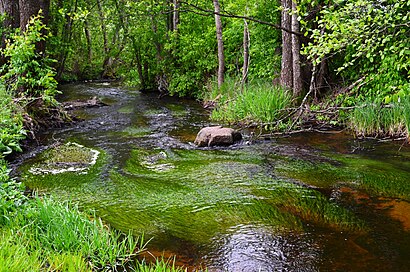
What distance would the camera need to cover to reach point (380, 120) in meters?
8.52

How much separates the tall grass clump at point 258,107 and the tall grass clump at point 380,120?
1688mm

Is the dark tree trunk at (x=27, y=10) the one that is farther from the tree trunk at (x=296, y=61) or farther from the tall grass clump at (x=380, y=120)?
the tall grass clump at (x=380, y=120)

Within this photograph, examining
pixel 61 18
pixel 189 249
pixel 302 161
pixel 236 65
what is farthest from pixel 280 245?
pixel 61 18

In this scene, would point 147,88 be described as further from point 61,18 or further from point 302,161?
point 302,161

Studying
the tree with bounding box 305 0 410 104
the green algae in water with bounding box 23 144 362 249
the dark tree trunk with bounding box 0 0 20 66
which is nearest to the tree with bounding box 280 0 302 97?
the tree with bounding box 305 0 410 104

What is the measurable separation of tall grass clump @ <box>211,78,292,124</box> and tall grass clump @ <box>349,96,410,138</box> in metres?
1.69

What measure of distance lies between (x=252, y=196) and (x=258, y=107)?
5028 mm

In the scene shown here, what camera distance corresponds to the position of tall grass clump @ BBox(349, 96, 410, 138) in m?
8.02

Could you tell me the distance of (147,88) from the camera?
786 inches

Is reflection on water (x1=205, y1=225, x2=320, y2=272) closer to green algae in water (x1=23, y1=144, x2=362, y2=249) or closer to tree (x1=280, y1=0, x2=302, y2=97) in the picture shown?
green algae in water (x1=23, y1=144, x2=362, y2=249)

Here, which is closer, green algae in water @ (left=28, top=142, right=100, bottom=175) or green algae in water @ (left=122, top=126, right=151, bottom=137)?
green algae in water @ (left=28, top=142, right=100, bottom=175)

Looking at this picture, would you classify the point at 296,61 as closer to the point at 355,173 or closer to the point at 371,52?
the point at 371,52

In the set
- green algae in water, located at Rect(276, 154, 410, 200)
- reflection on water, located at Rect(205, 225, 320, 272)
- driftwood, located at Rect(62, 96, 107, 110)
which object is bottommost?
reflection on water, located at Rect(205, 225, 320, 272)

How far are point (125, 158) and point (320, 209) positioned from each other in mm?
3975
